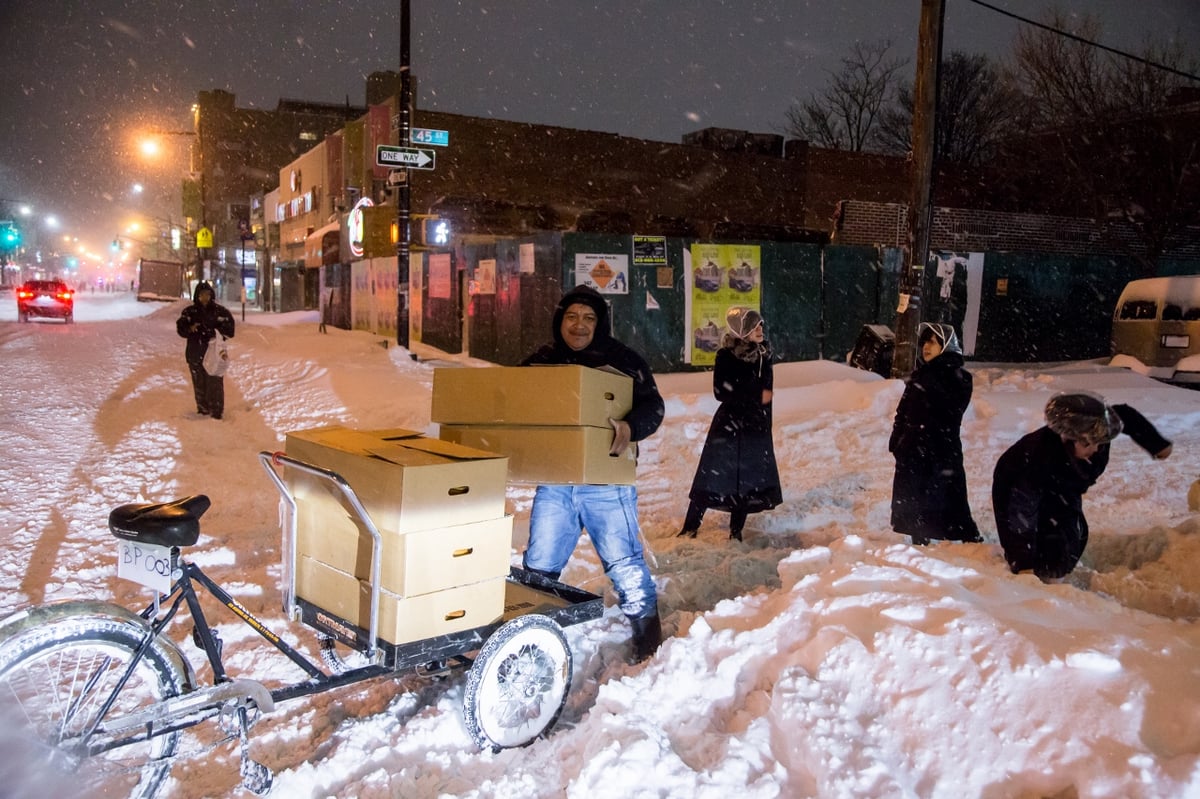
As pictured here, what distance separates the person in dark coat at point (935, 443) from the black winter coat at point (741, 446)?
1.09 metres

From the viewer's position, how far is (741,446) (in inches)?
265

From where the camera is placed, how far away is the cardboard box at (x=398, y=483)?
3.20 meters

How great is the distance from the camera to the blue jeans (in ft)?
A: 14.1

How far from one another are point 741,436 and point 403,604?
13.0ft

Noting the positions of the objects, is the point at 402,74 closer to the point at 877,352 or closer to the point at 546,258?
the point at 546,258

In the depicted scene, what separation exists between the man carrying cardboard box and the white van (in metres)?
15.0

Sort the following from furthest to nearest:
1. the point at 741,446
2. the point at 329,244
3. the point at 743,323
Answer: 1. the point at 329,244
2. the point at 741,446
3. the point at 743,323

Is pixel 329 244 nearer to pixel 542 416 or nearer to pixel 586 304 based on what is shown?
pixel 586 304

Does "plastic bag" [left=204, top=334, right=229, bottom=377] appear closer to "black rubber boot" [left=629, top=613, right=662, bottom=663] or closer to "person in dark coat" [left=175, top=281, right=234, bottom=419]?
"person in dark coat" [left=175, top=281, right=234, bottom=419]

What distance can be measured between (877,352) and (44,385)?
13200mm

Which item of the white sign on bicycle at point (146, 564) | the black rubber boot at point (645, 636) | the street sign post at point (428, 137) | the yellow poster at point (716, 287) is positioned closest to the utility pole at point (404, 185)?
the street sign post at point (428, 137)

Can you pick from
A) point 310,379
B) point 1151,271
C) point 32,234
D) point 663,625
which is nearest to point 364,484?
point 663,625

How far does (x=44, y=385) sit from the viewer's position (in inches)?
524

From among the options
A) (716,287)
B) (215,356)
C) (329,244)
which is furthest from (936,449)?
(329,244)
